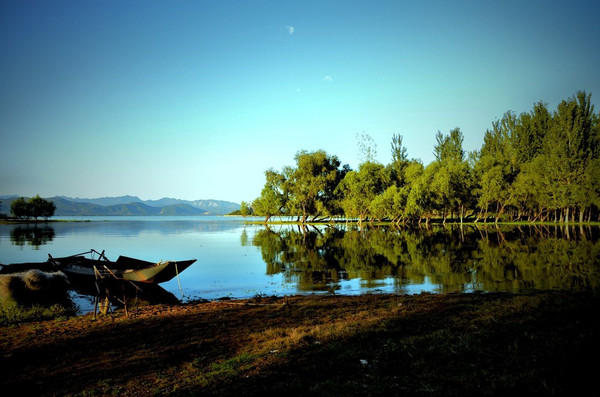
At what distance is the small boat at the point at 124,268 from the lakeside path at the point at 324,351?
479 cm

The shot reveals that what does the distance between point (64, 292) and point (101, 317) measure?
562cm

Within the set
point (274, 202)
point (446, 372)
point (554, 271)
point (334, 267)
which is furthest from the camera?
point (274, 202)

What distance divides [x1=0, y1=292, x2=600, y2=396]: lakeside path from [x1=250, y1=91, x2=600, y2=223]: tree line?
227 ft

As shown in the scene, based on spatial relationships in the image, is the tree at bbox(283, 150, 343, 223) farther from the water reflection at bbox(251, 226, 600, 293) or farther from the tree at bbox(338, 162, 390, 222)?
the water reflection at bbox(251, 226, 600, 293)

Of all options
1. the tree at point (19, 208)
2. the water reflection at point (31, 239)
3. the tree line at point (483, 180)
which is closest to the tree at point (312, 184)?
the tree line at point (483, 180)

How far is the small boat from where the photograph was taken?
59.6 ft

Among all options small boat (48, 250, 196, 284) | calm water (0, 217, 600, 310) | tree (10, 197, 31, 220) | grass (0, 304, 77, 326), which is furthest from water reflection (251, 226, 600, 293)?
tree (10, 197, 31, 220)

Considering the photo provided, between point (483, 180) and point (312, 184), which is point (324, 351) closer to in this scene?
point (483, 180)

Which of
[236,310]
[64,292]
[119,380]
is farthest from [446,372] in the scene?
[64,292]

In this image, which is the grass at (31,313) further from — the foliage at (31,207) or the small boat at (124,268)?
the foliage at (31,207)

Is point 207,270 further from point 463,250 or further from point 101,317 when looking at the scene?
point 463,250

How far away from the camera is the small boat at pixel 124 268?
1817 centimetres

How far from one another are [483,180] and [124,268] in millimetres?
78538

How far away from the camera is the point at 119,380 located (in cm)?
733
